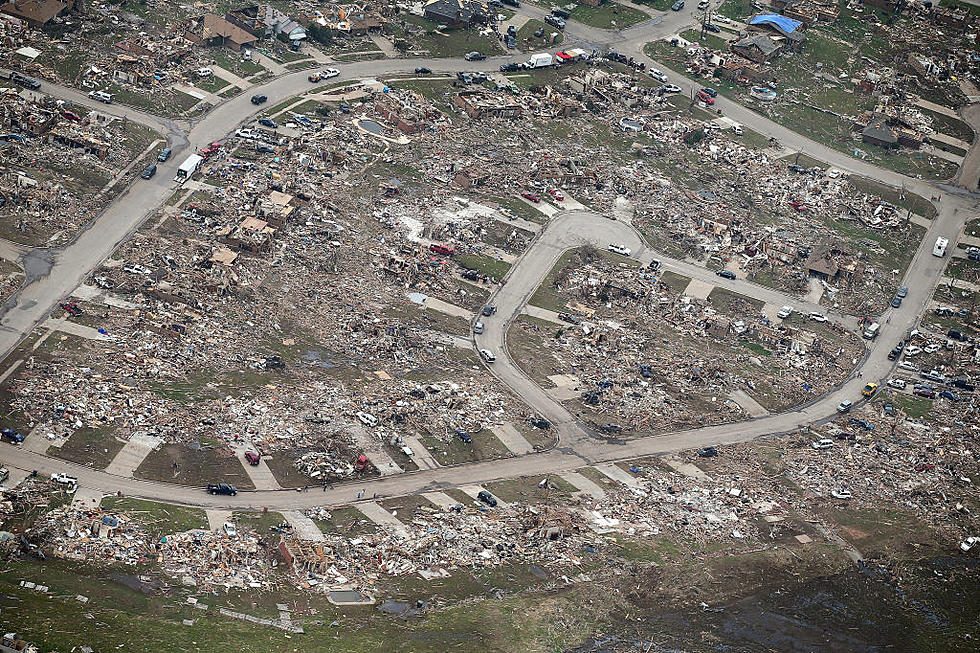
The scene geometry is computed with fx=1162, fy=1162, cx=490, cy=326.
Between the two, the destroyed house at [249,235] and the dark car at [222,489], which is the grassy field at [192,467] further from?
the destroyed house at [249,235]

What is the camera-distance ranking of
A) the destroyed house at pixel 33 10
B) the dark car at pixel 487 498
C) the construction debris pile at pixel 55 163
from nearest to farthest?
the dark car at pixel 487 498, the construction debris pile at pixel 55 163, the destroyed house at pixel 33 10

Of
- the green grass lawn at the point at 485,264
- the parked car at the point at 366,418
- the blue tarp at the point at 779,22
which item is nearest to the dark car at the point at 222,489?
the parked car at the point at 366,418

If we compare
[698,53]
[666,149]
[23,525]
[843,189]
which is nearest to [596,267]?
[666,149]

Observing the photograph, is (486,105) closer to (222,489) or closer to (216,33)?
(216,33)

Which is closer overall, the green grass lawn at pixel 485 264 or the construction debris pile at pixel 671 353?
the construction debris pile at pixel 671 353

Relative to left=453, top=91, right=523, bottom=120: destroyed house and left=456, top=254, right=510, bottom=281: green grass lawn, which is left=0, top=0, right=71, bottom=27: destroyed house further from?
left=456, top=254, right=510, bottom=281: green grass lawn

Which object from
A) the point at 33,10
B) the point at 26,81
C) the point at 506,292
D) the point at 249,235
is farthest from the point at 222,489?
the point at 33,10

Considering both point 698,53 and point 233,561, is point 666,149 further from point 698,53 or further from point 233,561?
point 233,561
